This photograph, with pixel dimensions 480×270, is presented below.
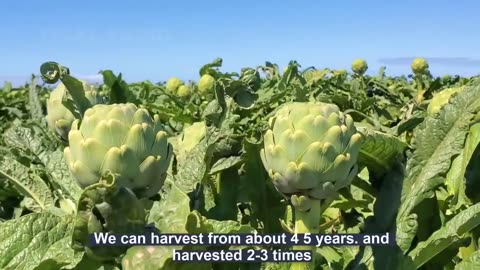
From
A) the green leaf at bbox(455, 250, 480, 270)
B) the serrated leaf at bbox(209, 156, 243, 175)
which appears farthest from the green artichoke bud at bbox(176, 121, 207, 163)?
the green leaf at bbox(455, 250, 480, 270)

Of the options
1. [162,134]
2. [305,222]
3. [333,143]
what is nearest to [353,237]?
[305,222]

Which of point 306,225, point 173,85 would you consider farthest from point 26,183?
point 173,85

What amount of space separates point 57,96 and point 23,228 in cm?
47

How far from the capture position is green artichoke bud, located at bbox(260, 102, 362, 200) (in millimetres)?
970

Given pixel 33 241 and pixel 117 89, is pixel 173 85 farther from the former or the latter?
pixel 33 241

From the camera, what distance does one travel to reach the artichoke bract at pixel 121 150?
0.94 m

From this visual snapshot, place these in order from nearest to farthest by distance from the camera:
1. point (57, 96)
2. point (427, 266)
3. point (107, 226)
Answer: point (107, 226), point (427, 266), point (57, 96)

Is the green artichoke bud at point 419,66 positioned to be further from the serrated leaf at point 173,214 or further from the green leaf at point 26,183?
the serrated leaf at point 173,214

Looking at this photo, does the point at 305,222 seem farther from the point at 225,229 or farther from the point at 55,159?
the point at 55,159

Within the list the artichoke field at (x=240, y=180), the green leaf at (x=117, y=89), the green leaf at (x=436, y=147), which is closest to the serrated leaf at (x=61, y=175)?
the artichoke field at (x=240, y=180)

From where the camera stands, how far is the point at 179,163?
1.33 metres

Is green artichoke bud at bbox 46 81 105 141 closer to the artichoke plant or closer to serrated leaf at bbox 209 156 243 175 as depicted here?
serrated leaf at bbox 209 156 243 175

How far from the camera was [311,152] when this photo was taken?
3.17ft

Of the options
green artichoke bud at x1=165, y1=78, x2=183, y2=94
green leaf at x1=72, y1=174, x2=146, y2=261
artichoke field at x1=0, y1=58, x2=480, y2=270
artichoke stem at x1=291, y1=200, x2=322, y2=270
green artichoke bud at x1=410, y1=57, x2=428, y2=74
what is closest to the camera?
green leaf at x1=72, y1=174, x2=146, y2=261
